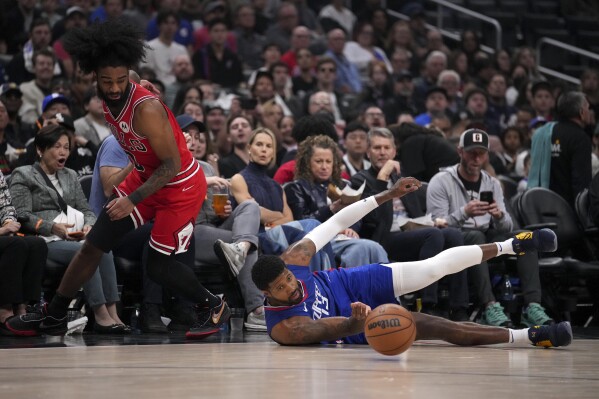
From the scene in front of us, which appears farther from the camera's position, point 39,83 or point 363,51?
point 363,51

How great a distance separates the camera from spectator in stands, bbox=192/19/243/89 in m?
13.4

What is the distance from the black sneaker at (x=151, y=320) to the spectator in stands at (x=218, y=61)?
6.06m

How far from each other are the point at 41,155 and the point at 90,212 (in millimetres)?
566

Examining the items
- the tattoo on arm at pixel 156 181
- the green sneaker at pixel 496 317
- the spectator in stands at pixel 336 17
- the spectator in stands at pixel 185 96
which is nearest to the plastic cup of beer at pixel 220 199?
the tattoo on arm at pixel 156 181

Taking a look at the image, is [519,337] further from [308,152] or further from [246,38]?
[246,38]

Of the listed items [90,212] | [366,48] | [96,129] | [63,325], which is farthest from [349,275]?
[366,48]

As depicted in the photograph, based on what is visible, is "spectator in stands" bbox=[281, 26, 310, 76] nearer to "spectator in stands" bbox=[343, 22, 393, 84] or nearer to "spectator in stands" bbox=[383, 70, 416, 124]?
"spectator in stands" bbox=[343, 22, 393, 84]

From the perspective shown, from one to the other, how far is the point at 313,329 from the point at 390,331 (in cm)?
89

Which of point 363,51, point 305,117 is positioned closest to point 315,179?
point 305,117

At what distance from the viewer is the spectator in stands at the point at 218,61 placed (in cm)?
1341

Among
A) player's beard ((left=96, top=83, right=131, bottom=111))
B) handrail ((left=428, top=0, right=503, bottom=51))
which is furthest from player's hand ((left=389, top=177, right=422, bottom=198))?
handrail ((left=428, top=0, right=503, bottom=51))

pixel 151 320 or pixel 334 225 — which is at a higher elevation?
pixel 334 225

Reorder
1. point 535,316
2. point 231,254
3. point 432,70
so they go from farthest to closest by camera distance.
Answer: point 432,70 < point 535,316 < point 231,254

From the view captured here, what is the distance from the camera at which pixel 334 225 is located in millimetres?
6742
